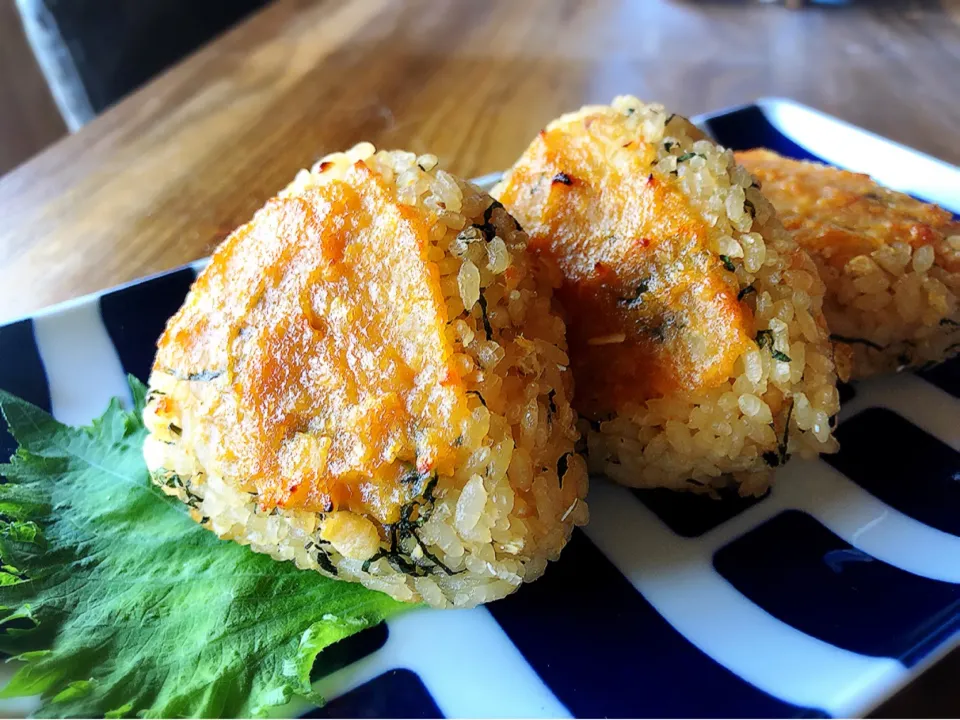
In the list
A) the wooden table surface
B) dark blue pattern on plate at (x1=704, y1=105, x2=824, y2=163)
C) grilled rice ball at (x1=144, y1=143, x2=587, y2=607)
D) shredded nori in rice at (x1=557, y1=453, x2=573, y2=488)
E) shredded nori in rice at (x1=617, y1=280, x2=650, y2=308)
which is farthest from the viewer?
the wooden table surface

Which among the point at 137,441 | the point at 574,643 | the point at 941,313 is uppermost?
the point at 137,441

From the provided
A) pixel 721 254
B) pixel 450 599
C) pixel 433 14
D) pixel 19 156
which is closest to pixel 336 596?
pixel 450 599

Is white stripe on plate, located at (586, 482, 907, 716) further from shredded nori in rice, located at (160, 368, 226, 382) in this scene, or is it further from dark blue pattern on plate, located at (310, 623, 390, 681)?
shredded nori in rice, located at (160, 368, 226, 382)

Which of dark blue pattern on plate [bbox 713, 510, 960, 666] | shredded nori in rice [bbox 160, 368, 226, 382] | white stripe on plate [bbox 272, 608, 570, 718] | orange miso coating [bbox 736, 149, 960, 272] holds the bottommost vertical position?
dark blue pattern on plate [bbox 713, 510, 960, 666]

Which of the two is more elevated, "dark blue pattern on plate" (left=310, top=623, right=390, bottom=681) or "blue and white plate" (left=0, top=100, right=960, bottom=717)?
"dark blue pattern on plate" (left=310, top=623, right=390, bottom=681)

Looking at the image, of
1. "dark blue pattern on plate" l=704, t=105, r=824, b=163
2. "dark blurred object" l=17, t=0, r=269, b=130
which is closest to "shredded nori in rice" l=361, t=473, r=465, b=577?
"dark blue pattern on plate" l=704, t=105, r=824, b=163

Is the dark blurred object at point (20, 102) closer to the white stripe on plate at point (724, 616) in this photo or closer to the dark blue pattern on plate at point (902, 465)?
the white stripe on plate at point (724, 616)

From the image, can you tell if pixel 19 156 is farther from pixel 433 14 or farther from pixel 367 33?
pixel 433 14

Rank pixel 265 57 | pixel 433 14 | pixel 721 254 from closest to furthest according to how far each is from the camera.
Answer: pixel 721 254
pixel 265 57
pixel 433 14
